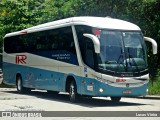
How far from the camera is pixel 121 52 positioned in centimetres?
1772

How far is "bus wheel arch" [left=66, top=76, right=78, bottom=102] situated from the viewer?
62.1ft

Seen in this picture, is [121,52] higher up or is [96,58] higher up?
[121,52]

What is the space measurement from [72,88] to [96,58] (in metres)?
2.36

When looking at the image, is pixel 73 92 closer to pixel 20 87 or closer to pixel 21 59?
pixel 21 59

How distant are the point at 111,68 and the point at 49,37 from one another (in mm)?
5425

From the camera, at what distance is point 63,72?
2008 cm

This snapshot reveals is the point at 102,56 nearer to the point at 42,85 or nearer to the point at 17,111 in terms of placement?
the point at 17,111

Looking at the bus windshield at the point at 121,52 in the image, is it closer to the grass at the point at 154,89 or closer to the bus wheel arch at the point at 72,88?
the bus wheel arch at the point at 72,88

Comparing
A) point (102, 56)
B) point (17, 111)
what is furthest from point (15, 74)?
point (17, 111)

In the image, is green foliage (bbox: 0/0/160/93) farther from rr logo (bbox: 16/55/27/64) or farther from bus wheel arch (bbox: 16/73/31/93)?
rr logo (bbox: 16/55/27/64)

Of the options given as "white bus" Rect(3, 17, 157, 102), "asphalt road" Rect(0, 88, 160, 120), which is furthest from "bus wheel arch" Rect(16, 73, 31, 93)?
"asphalt road" Rect(0, 88, 160, 120)

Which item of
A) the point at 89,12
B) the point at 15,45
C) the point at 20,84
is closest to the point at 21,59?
the point at 15,45

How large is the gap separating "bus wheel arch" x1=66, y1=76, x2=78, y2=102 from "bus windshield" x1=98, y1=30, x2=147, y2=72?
2.17 m

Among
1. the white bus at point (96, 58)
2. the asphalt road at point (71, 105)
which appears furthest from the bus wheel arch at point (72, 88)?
the asphalt road at point (71, 105)
